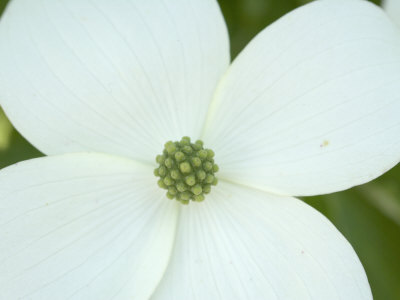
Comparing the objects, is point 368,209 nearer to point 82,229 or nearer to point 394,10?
point 394,10

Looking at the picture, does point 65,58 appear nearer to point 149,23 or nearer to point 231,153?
point 149,23

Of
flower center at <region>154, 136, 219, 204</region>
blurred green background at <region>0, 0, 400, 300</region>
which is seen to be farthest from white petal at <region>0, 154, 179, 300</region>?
blurred green background at <region>0, 0, 400, 300</region>

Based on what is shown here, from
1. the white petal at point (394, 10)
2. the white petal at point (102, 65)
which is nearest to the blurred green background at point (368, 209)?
the white petal at point (394, 10)

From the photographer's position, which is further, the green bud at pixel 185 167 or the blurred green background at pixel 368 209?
the blurred green background at pixel 368 209

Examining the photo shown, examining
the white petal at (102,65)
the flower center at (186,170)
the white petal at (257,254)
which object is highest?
the white petal at (102,65)

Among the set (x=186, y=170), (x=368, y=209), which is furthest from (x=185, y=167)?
(x=368, y=209)

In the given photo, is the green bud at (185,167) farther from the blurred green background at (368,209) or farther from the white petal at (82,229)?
the blurred green background at (368,209)
